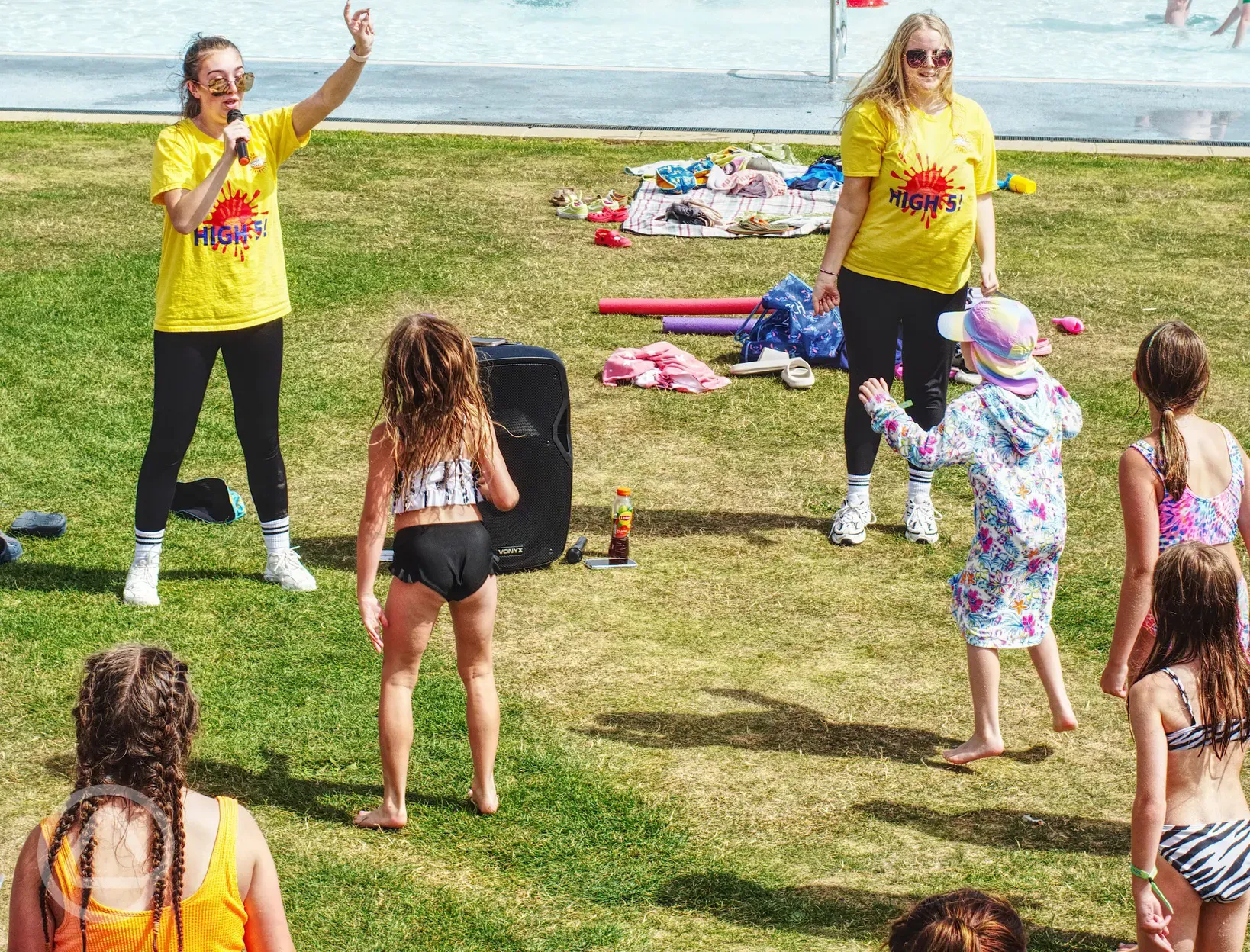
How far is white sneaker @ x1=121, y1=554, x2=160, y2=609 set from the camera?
6.32 metres

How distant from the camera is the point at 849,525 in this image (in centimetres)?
719

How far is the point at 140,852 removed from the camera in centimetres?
276

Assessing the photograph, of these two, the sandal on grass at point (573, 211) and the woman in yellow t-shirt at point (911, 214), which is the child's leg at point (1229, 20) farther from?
the woman in yellow t-shirt at point (911, 214)

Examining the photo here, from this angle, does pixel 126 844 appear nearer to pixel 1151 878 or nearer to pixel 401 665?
pixel 401 665

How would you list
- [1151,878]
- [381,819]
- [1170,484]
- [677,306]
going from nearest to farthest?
1. [1151,878]
2. [1170,484]
3. [381,819]
4. [677,306]

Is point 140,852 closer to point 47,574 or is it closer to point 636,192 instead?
point 47,574

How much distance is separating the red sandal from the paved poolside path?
4244 millimetres

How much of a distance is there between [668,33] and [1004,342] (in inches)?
840

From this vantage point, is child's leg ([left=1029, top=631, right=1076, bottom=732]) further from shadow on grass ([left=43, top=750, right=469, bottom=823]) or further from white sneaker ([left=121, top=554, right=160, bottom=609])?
white sneaker ([left=121, top=554, right=160, bottom=609])

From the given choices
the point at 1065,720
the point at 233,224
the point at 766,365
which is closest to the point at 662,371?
the point at 766,365

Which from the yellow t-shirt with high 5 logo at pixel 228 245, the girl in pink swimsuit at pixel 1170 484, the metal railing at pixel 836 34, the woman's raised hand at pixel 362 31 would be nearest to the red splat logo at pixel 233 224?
the yellow t-shirt with high 5 logo at pixel 228 245

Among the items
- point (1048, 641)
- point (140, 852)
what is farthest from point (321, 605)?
point (140, 852)

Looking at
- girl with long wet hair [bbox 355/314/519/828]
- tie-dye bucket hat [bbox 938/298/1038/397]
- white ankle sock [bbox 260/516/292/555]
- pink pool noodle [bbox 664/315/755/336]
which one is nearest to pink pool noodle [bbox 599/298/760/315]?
pink pool noodle [bbox 664/315/755/336]

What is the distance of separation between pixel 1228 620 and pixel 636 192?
9969mm
